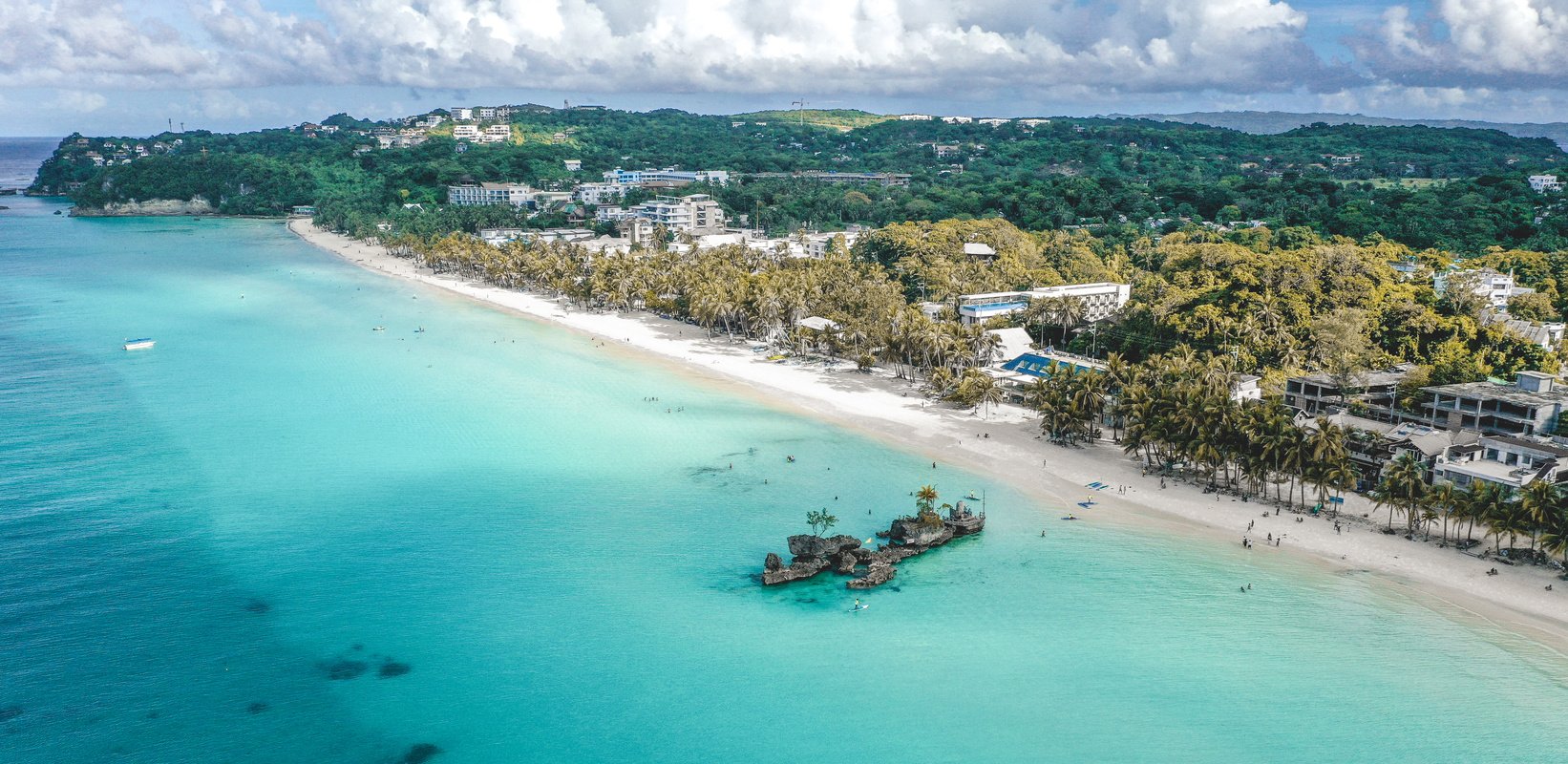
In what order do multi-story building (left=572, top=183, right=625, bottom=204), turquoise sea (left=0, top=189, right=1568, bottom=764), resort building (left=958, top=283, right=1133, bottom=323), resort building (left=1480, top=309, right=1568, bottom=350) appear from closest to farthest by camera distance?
turquoise sea (left=0, top=189, right=1568, bottom=764) < resort building (left=1480, top=309, right=1568, bottom=350) < resort building (left=958, top=283, right=1133, bottom=323) < multi-story building (left=572, top=183, right=625, bottom=204)

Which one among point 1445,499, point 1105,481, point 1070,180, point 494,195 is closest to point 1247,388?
point 1105,481

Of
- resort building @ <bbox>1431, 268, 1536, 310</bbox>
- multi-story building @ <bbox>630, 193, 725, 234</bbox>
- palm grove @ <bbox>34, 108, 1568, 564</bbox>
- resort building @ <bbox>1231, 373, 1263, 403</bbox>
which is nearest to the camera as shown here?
palm grove @ <bbox>34, 108, 1568, 564</bbox>

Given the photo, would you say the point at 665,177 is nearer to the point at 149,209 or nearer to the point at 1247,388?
the point at 149,209

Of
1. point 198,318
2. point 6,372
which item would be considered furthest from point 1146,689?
point 198,318

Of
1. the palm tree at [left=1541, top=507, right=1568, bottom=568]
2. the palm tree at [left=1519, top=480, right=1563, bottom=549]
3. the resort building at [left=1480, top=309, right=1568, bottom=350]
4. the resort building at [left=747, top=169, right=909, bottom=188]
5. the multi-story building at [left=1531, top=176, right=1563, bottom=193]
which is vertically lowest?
the palm tree at [left=1541, top=507, right=1568, bottom=568]

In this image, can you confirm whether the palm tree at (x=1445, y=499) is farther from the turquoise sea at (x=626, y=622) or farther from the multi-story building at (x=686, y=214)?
the multi-story building at (x=686, y=214)

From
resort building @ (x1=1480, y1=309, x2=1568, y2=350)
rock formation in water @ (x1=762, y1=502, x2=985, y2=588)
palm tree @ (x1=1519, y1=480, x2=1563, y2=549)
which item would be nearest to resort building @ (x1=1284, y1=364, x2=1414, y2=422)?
resort building @ (x1=1480, y1=309, x2=1568, y2=350)

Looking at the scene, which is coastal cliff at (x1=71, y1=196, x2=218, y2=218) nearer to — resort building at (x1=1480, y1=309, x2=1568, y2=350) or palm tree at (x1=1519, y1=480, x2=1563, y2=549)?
resort building at (x1=1480, y1=309, x2=1568, y2=350)
